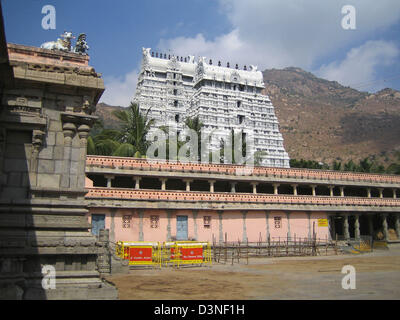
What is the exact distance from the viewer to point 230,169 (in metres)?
36.0

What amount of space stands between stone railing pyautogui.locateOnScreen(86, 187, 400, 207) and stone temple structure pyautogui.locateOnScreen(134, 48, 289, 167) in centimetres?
3286

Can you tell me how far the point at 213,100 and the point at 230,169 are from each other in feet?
127

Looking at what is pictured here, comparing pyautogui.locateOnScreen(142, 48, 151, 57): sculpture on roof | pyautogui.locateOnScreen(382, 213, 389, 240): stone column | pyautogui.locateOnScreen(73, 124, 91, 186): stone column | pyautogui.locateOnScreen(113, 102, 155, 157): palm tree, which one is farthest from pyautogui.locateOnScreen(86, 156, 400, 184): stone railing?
pyautogui.locateOnScreen(142, 48, 151, 57): sculpture on roof

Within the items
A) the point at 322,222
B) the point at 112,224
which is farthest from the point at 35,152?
the point at 322,222

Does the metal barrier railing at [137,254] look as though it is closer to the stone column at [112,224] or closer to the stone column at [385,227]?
the stone column at [112,224]

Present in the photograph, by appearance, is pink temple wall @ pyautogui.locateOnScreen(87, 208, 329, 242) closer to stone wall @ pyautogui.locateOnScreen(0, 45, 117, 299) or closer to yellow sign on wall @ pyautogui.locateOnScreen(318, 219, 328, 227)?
yellow sign on wall @ pyautogui.locateOnScreen(318, 219, 328, 227)

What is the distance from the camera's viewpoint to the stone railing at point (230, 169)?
31.5 m

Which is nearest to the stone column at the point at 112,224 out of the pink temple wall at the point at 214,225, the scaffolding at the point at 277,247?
the pink temple wall at the point at 214,225

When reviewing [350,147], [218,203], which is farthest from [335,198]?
[350,147]

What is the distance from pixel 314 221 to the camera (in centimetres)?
3762

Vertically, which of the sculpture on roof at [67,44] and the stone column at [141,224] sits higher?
the sculpture on roof at [67,44]

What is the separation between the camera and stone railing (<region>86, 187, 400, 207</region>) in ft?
96.7

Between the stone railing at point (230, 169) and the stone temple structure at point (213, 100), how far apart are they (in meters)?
30.5
